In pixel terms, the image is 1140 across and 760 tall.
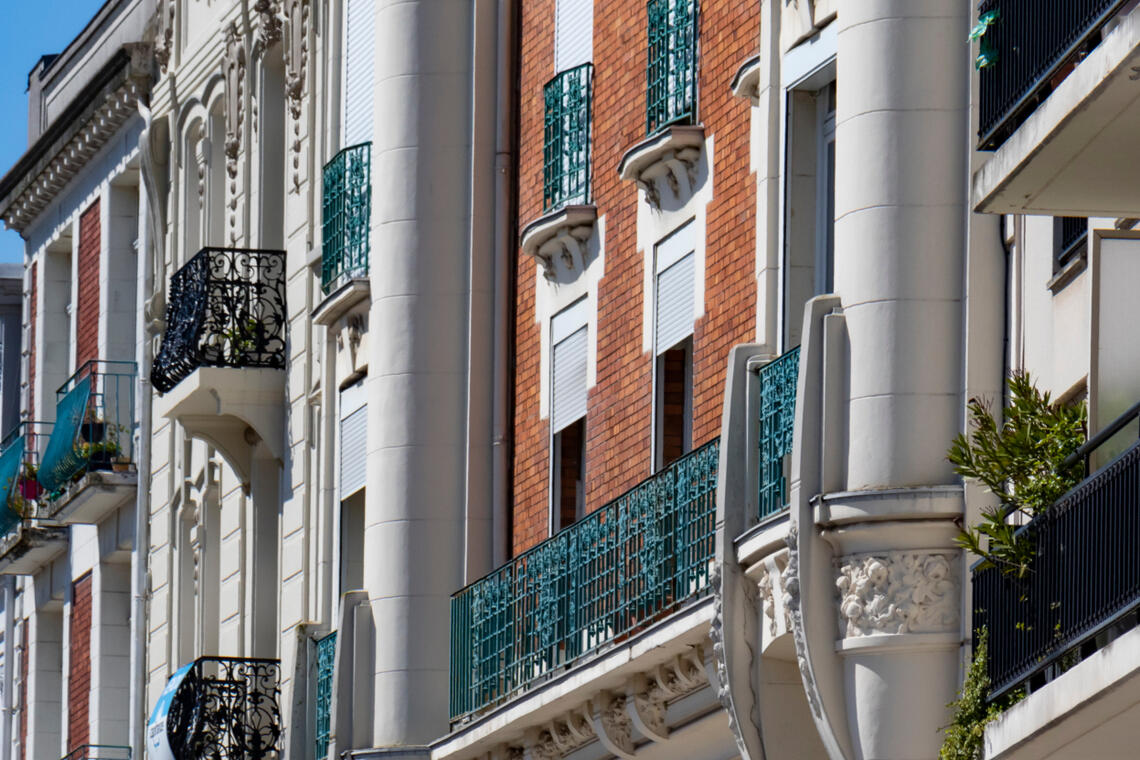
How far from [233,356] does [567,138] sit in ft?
24.3

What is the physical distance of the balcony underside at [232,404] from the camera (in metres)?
32.4

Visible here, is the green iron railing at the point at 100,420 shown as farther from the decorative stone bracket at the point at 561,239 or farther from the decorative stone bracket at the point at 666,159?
the decorative stone bracket at the point at 666,159

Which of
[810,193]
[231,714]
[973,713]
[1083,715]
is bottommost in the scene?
[1083,715]

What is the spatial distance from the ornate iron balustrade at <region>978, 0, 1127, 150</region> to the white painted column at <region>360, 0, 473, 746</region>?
9.72 meters

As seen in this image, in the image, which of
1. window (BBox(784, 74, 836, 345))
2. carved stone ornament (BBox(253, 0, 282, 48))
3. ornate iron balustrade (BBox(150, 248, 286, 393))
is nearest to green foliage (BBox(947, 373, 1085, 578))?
window (BBox(784, 74, 836, 345))

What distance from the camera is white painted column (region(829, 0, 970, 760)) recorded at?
19.0 m

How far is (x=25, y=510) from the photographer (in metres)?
40.5

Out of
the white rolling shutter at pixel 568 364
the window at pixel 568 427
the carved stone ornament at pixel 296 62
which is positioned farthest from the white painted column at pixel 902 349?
the carved stone ornament at pixel 296 62

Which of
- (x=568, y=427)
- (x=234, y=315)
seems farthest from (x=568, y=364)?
(x=234, y=315)

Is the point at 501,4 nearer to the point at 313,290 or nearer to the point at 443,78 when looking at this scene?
the point at 443,78

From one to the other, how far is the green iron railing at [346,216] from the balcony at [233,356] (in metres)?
2.25

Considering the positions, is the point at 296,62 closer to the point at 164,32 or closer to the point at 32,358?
the point at 164,32

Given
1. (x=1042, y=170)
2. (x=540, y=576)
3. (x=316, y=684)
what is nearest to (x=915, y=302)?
(x=1042, y=170)

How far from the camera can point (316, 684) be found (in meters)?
29.6
